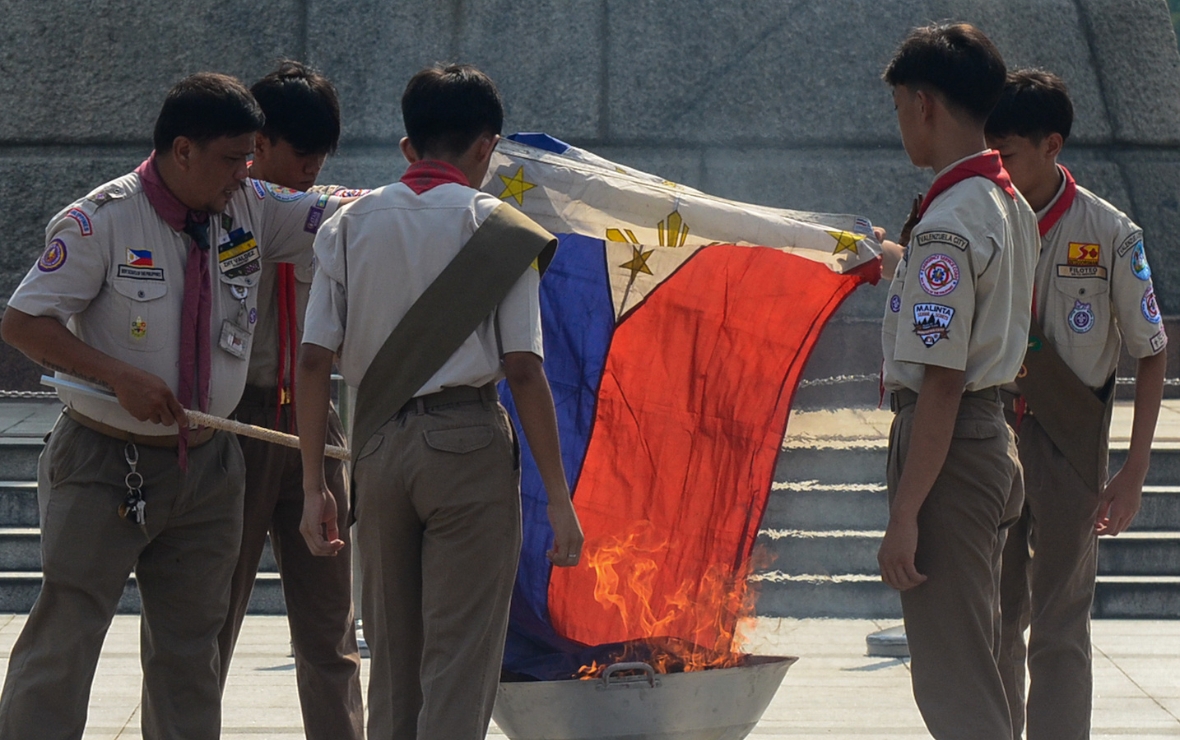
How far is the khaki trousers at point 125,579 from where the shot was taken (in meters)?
3.16

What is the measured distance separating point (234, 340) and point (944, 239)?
1.67m

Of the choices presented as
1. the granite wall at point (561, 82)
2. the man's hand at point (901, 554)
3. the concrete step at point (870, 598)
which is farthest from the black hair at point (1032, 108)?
the granite wall at point (561, 82)

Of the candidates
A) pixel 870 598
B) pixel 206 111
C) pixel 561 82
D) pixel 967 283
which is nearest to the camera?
pixel 967 283

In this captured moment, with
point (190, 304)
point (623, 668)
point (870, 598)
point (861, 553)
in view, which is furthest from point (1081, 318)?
point (861, 553)

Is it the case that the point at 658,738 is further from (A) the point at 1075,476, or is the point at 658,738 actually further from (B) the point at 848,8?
(B) the point at 848,8

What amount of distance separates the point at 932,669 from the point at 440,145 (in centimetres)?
152

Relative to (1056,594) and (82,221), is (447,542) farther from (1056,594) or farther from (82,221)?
(1056,594)

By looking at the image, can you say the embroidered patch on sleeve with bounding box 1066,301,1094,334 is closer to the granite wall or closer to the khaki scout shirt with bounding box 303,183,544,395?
the khaki scout shirt with bounding box 303,183,544,395

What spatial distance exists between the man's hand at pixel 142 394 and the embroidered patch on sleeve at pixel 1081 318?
2191mm

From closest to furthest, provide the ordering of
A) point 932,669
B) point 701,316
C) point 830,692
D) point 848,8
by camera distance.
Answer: point 932,669
point 701,316
point 830,692
point 848,8

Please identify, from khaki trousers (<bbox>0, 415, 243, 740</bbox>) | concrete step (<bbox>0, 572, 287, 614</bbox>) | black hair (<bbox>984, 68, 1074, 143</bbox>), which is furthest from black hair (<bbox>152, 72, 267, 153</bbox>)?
concrete step (<bbox>0, 572, 287, 614</bbox>)

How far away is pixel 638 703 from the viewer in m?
3.26

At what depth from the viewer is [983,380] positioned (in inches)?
115

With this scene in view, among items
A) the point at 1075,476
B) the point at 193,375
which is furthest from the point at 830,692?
the point at 193,375
